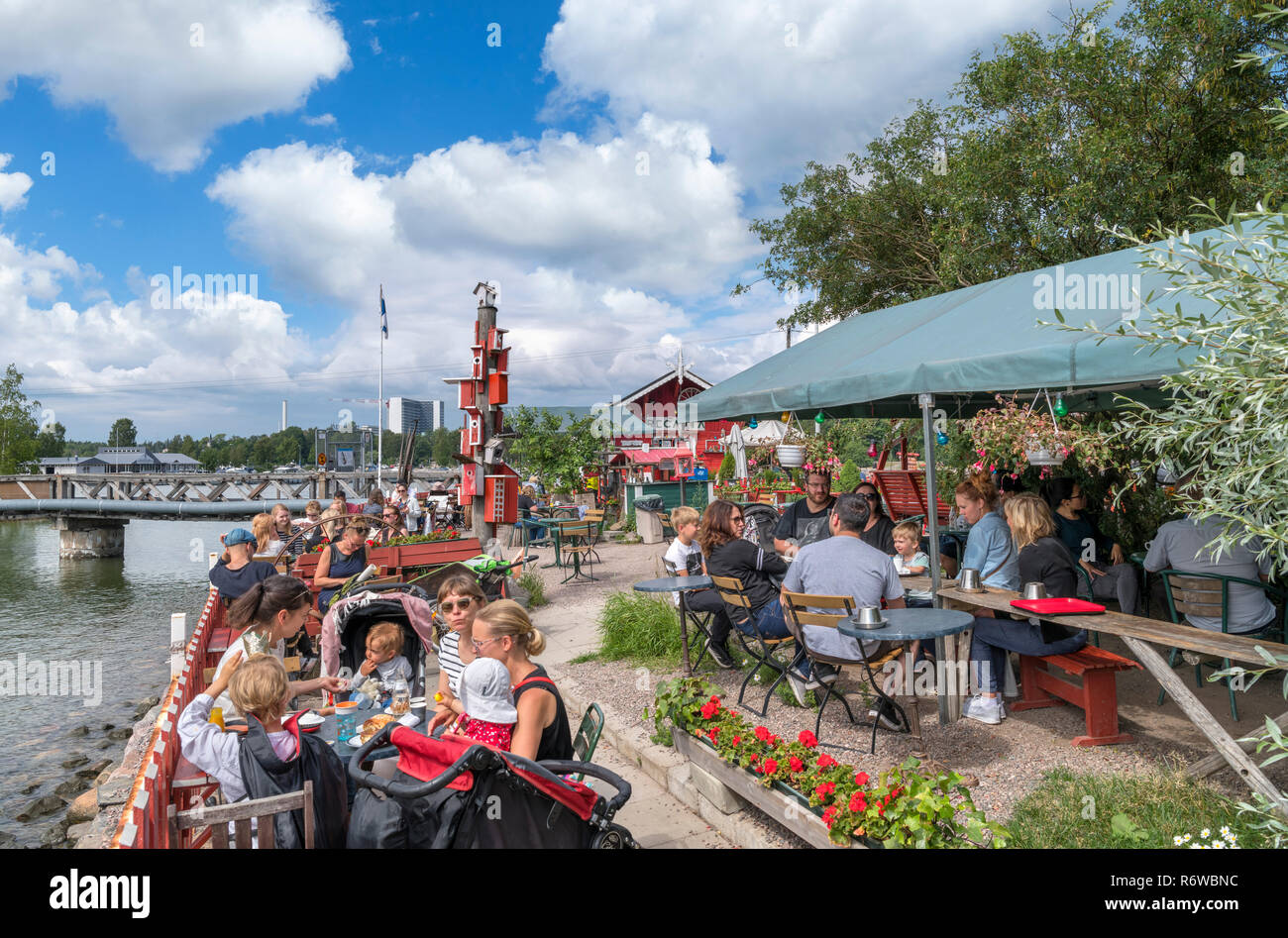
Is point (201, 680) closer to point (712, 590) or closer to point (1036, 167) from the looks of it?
point (712, 590)

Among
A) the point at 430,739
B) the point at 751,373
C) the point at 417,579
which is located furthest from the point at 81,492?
the point at 430,739

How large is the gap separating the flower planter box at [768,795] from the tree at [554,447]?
1545cm

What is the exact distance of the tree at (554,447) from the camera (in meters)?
19.5

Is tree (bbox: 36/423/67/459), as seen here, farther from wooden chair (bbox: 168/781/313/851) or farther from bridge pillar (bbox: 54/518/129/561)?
wooden chair (bbox: 168/781/313/851)

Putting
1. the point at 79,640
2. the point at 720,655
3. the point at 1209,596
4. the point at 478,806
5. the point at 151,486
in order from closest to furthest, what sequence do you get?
the point at 478,806
the point at 1209,596
the point at 720,655
the point at 79,640
the point at 151,486

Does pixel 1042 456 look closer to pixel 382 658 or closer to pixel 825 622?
pixel 825 622

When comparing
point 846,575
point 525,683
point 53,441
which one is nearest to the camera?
point 525,683

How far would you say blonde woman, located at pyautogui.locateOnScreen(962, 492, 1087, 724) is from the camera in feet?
15.8

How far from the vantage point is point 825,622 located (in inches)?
179

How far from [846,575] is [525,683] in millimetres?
2221

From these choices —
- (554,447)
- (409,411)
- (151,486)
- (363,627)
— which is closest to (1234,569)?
(363,627)

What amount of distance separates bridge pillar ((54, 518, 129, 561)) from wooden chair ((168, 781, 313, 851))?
3142 centimetres

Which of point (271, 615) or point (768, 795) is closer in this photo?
point (768, 795)

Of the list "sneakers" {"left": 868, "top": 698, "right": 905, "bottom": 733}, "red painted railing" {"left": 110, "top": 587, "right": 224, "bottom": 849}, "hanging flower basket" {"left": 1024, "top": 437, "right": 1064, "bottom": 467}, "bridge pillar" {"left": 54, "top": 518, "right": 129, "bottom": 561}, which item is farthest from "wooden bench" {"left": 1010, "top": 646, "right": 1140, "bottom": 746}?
"bridge pillar" {"left": 54, "top": 518, "right": 129, "bottom": 561}
